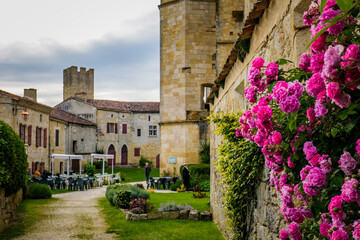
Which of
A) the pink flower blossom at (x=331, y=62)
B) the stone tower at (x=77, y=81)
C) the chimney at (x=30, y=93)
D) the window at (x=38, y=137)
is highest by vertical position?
the stone tower at (x=77, y=81)

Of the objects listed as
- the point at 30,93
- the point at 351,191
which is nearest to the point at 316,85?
the point at 351,191

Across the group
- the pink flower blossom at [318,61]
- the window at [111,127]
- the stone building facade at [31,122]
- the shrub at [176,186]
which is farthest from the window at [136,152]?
the pink flower blossom at [318,61]

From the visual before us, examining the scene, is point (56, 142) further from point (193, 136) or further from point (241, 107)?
point (241, 107)

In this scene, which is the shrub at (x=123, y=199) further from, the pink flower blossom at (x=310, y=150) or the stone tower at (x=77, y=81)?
the stone tower at (x=77, y=81)

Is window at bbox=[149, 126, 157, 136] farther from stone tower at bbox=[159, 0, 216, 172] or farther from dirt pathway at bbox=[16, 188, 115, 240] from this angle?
dirt pathway at bbox=[16, 188, 115, 240]

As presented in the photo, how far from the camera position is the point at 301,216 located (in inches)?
102

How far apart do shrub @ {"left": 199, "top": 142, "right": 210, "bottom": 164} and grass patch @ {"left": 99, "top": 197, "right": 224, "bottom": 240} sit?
10823 mm

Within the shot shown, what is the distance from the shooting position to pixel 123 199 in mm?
12656

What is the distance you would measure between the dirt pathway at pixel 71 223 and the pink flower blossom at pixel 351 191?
713 cm

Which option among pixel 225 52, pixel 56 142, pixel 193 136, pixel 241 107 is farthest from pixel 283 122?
pixel 56 142

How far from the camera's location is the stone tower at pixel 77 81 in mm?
54219

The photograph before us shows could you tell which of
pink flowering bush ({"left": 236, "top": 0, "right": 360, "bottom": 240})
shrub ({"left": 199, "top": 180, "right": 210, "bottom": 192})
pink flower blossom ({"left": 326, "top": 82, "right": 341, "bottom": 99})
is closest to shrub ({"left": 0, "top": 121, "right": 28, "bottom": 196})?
pink flowering bush ({"left": 236, "top": 0, "right": 360, "bottom": 240})

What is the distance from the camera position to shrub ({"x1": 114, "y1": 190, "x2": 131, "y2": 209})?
41.3 feet

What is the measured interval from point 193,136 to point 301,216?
18.9m
